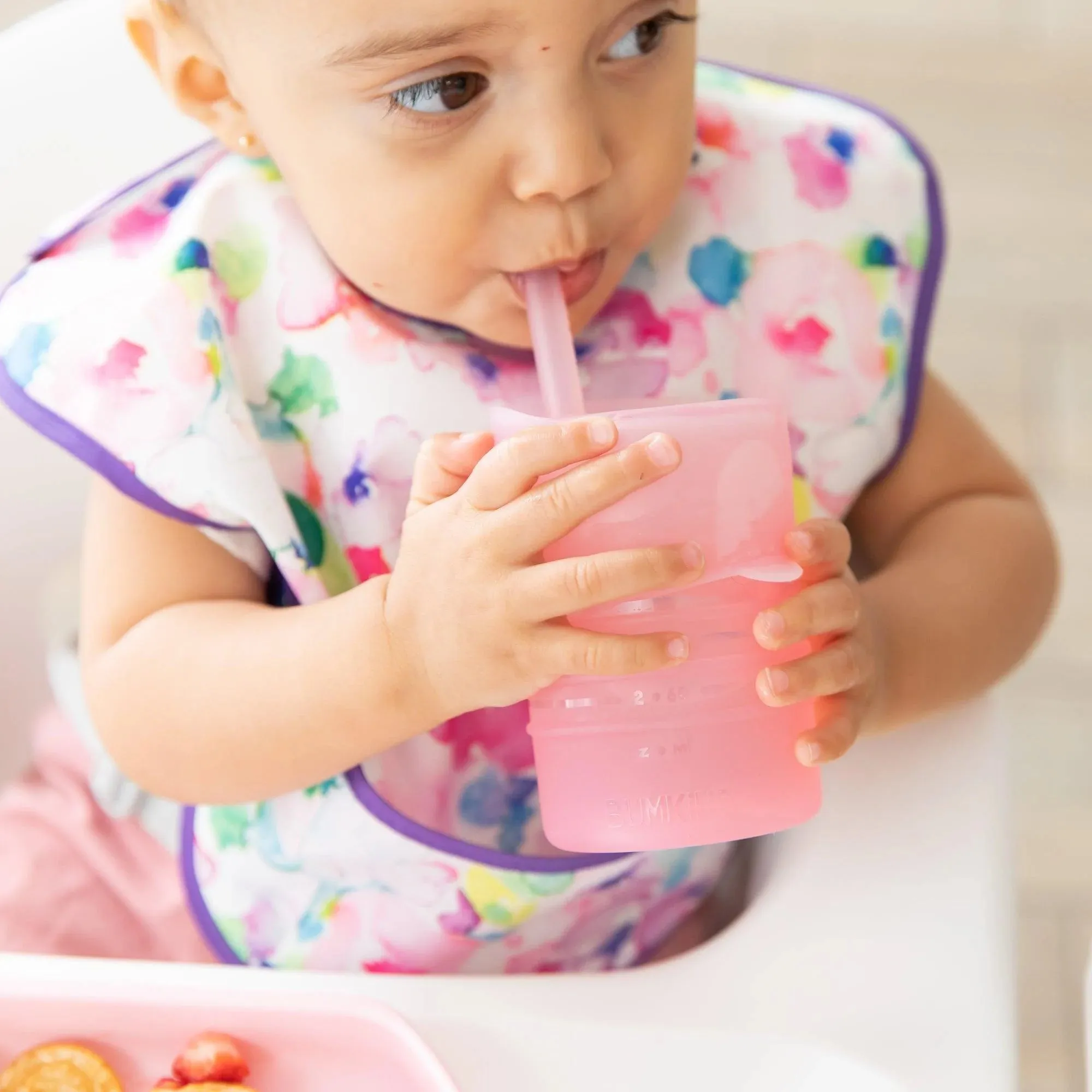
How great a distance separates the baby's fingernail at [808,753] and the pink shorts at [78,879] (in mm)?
442

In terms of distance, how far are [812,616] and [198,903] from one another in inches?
16.9

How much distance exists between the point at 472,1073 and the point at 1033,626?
36 cm

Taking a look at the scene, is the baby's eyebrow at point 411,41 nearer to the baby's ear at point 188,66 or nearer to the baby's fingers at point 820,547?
the baby's ear at point 188,66

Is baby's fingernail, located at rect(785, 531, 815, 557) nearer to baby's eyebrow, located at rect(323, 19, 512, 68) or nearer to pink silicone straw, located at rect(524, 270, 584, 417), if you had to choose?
pink silicone straw, located at rect(524, 270, 584, 417)

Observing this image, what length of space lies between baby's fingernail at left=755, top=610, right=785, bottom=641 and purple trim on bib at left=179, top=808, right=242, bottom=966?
41 cm

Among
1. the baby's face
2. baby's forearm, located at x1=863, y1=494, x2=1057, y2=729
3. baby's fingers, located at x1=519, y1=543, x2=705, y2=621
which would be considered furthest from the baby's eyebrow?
baby's forearm, located at x1=863, y1=494, x2=1057, y2=729

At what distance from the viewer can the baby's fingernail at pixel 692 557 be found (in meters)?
0.52

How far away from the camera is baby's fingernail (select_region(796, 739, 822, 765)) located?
579 millimetres

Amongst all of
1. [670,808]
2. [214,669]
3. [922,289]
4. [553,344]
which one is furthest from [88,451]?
[922,289]

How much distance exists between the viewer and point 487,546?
573mm

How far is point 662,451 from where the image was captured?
514 millimetres

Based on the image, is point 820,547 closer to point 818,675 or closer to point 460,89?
point 818,675

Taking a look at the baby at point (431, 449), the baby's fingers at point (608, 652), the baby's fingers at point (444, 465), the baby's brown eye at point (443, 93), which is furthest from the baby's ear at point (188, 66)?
the baby's fingers at point (608, 652)

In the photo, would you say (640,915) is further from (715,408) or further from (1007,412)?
(1007,412)
